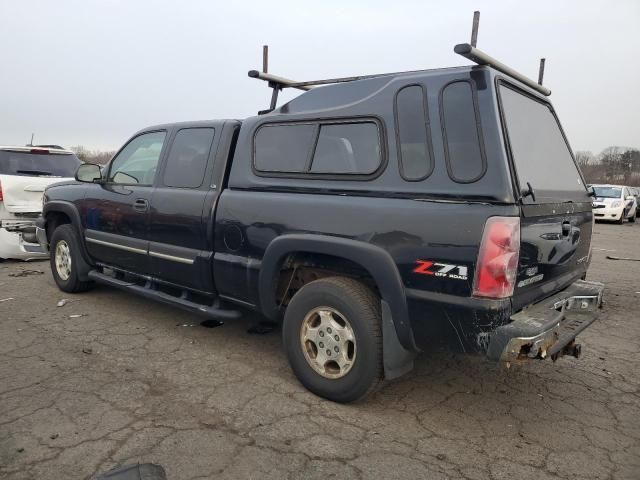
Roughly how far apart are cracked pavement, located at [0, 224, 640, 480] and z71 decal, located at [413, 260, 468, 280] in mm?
972

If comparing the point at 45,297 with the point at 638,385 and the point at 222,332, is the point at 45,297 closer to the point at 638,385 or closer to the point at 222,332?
the point at 222,332

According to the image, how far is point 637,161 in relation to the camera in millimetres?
46062

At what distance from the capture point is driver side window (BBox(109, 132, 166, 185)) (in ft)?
14.8

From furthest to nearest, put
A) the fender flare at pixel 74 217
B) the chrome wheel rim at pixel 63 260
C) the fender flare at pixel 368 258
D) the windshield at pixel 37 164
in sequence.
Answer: the windshield at pixel 37 164 → the chrome wheel rim at pixel 63 260 → the fender flare at pixel 74 217 → the fender flare at pixel 368 258

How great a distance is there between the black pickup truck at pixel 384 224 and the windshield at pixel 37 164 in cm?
417

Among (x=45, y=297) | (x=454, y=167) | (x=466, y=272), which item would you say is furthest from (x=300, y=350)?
(x=45, y=297)

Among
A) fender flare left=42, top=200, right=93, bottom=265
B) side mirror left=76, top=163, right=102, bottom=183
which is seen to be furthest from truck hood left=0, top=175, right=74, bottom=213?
side mirror left=76, top=163, right=102, bottom=183

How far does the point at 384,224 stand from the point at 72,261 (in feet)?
13.2

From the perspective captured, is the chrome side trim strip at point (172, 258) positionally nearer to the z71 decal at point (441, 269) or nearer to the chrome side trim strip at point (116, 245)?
the chrome side trim strip at point (116, 245)

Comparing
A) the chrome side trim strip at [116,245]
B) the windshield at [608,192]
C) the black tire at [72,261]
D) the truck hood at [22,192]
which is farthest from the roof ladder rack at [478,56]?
the windshield at [608,192]

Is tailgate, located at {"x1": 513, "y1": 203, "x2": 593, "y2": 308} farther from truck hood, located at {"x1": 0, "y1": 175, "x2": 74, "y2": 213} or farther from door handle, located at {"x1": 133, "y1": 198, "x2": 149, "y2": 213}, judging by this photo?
truck hood, located at {"x1": 0, "y1": 175, "x2": 74, "y2": 213}

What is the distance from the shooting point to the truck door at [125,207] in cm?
442

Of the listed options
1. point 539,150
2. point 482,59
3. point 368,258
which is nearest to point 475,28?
point 482,59

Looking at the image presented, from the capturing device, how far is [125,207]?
4.55m
